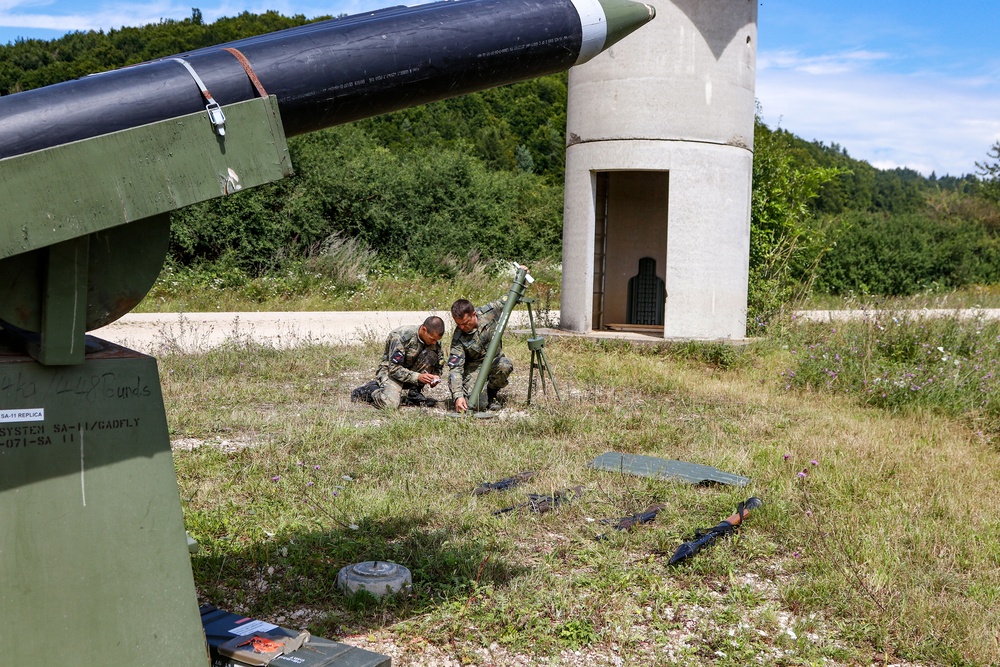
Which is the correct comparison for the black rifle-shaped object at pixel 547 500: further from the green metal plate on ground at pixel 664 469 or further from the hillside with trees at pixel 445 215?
the hillside with trees at pixel 445 215

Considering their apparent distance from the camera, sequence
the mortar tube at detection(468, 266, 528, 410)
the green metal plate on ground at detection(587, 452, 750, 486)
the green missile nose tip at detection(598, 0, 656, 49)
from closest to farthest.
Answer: the green missile nose tip at detection(598, 0, 656, 49) → the green metal plate on ground at detection(587, 452, 750, 486) → the mortar tube at detection(468, 266, 528, 410)

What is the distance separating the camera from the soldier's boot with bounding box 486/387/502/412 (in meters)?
8.43

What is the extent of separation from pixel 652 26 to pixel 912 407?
534cm

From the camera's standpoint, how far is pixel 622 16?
12.0 ft

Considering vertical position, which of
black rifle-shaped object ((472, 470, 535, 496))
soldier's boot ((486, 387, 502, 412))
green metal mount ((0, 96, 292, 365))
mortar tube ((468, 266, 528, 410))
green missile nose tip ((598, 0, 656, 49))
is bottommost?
black rifle-shaped object ((472, 470, 535, 496))

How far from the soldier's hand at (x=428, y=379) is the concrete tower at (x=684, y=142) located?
11.4ft

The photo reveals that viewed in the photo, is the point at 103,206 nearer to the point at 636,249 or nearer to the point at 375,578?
the point at 375,578

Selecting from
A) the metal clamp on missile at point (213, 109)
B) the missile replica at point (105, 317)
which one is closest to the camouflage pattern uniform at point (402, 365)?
the missile replica at point (105, 317)

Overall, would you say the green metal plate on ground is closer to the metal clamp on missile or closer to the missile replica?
the missile replica

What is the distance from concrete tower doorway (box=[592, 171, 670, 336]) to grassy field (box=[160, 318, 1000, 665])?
4811 millimetres

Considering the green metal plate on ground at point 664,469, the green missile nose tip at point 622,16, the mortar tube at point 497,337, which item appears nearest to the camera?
the green missile nose tip at point 622,16

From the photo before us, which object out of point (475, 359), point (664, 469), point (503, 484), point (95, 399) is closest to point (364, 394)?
point (475, 359)

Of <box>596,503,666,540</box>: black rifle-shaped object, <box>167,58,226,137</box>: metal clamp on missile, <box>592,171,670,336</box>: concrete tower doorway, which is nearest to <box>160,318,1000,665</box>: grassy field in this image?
<box>596,503,666,540</box>: black rifle-shaped object

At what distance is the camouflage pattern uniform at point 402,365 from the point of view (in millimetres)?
8164
